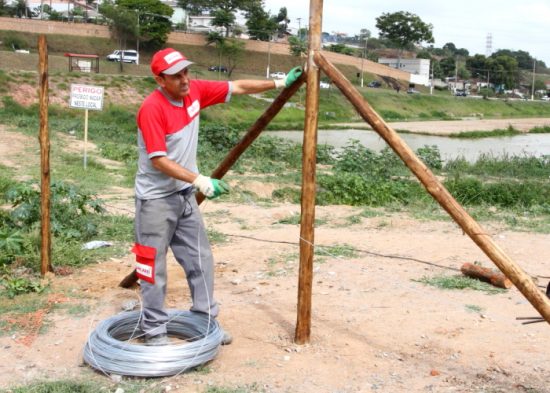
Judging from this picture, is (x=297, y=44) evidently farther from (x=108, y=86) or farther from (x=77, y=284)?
(x=77, y=284)

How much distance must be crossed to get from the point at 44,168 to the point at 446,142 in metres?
27.5

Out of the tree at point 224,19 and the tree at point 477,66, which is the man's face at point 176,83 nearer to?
the tree at point 224,19

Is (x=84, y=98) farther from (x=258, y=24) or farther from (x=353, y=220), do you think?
(x=258, y=24)

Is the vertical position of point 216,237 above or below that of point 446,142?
above

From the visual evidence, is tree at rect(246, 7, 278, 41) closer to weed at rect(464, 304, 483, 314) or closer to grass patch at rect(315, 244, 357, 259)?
grass patch at rect(315, 244, 357, 259)

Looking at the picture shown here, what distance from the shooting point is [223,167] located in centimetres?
533

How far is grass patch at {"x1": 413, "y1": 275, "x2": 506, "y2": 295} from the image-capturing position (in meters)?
6.10

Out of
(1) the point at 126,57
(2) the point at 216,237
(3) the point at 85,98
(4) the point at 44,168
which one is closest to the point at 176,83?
(4) the point at 44,168

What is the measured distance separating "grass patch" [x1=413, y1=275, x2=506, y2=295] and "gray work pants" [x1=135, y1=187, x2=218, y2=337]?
235 cm

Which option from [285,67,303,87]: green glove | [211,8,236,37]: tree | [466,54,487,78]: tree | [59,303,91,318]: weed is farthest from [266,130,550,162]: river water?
[466,54,487,78]: tree

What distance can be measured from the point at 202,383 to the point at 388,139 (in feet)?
5.96

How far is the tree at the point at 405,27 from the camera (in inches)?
3681

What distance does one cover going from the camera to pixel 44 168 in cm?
606

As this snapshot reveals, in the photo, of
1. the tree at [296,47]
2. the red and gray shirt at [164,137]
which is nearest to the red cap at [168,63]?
the red and gray shirt at [164,137]
